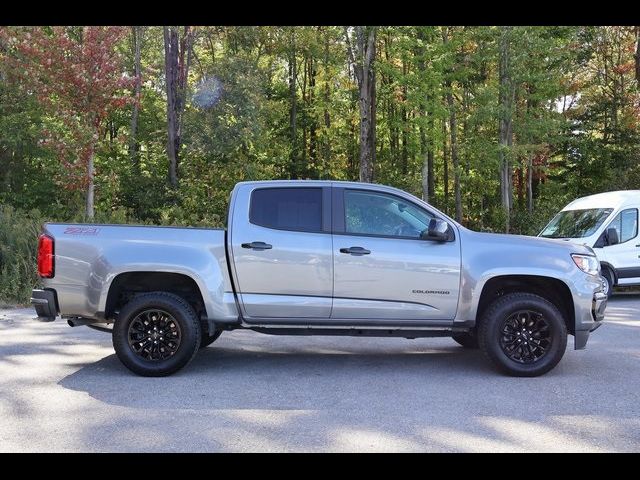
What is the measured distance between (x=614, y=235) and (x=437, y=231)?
817cm

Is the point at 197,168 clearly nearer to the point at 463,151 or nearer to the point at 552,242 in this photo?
the point at 463,151

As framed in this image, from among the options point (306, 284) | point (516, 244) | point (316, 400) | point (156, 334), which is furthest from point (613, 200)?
point (156, 334)

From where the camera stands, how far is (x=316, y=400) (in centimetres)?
562

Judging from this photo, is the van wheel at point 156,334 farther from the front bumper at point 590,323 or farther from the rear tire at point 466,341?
the front bumper at point 590,323

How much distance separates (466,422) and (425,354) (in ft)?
8.94

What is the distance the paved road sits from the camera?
455 centimetres

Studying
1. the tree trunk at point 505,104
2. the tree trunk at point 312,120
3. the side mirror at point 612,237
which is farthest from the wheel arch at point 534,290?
the tree trunk at point 312,120

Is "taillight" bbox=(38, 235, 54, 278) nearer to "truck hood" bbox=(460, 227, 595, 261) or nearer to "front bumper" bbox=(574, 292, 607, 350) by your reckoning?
"truck hood" bbox=(460, 227, 595, 261)

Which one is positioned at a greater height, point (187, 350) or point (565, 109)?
point (565, 109)

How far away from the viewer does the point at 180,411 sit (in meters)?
5.26

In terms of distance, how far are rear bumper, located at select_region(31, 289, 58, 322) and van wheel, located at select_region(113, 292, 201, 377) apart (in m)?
0.64

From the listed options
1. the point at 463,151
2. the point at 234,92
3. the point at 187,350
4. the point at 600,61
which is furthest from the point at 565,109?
the point at 187,350

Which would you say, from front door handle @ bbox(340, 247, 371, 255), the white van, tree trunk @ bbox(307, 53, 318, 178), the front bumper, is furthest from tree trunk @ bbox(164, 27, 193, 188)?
the front bumper

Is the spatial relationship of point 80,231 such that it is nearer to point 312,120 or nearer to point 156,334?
point 156,334
